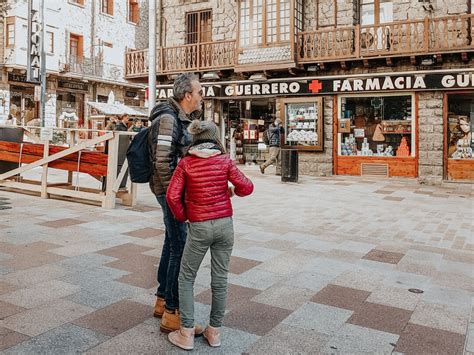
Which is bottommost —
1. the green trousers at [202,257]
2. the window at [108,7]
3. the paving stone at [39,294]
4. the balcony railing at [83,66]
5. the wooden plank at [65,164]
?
the paving stone at [39,294]

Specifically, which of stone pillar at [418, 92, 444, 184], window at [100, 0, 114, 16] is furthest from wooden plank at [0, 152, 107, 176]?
window at [100, 0, 114, 16]

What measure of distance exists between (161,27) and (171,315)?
1832cm

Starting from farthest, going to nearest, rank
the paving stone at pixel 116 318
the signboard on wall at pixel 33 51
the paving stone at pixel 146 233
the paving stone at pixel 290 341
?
the signboard on wall at pixel 33 51 < the paving stone at pixel 146 233 < the paving stone at pixel 116 318 < the paving stone at pixel 290 341

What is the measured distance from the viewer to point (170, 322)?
3359 mm

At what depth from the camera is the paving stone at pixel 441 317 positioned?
367cm

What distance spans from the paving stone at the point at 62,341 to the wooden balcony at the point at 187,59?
1504cm

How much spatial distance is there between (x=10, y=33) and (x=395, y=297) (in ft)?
92.3

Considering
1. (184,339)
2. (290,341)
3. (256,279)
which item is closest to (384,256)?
(256,279)

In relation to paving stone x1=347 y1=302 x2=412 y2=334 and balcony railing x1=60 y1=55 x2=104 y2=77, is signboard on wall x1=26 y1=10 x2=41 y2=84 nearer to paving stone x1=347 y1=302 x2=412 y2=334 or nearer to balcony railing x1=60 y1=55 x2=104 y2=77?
balcony railing x1=60 y1=55 x2=104 y2=77

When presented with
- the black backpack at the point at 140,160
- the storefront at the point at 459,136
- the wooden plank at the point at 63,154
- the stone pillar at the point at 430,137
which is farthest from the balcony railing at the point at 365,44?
the black backpack at the point at 140,160

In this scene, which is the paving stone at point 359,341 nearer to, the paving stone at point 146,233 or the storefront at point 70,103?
the paving stone at point 146,233

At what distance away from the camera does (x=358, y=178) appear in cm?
1592

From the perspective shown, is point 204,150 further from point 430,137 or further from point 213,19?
point 213,19

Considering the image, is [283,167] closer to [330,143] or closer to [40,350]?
[330,143]
